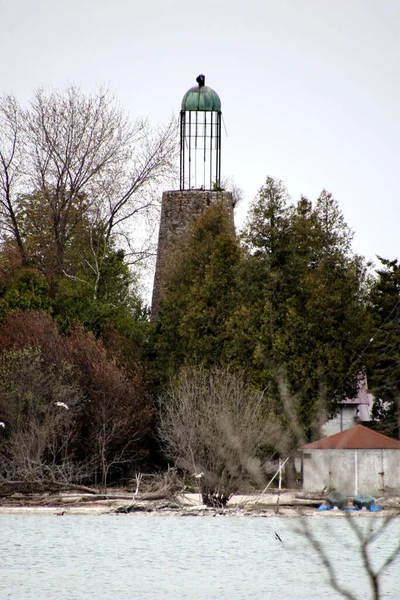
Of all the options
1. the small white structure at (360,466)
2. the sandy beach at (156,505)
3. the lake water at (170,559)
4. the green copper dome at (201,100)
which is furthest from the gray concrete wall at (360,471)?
the green copper dome at (201,100)

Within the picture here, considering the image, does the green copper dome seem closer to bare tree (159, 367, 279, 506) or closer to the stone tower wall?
the stone tower wall

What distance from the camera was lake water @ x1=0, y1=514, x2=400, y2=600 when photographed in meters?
20.3

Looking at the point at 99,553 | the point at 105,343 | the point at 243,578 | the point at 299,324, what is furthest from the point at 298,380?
the point at 243,578

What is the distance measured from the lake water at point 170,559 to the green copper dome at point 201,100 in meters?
20.6

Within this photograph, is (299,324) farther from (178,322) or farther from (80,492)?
(80,492)

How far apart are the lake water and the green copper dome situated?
20600 millimetres

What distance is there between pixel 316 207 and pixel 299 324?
821 cm

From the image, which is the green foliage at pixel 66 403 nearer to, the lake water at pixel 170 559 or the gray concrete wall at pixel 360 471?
the lake water at pixel 170 559

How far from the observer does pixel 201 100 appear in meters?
49.2

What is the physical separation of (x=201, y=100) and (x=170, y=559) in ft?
90.3

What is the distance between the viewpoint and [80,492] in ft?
123

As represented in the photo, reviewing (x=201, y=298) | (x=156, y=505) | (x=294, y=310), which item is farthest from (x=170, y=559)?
(x=201, y=298)

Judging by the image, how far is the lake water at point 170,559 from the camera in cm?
2028

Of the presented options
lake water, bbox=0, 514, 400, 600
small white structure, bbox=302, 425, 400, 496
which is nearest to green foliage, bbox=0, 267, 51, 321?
lake water, bbox=0, 514, 400, 600
